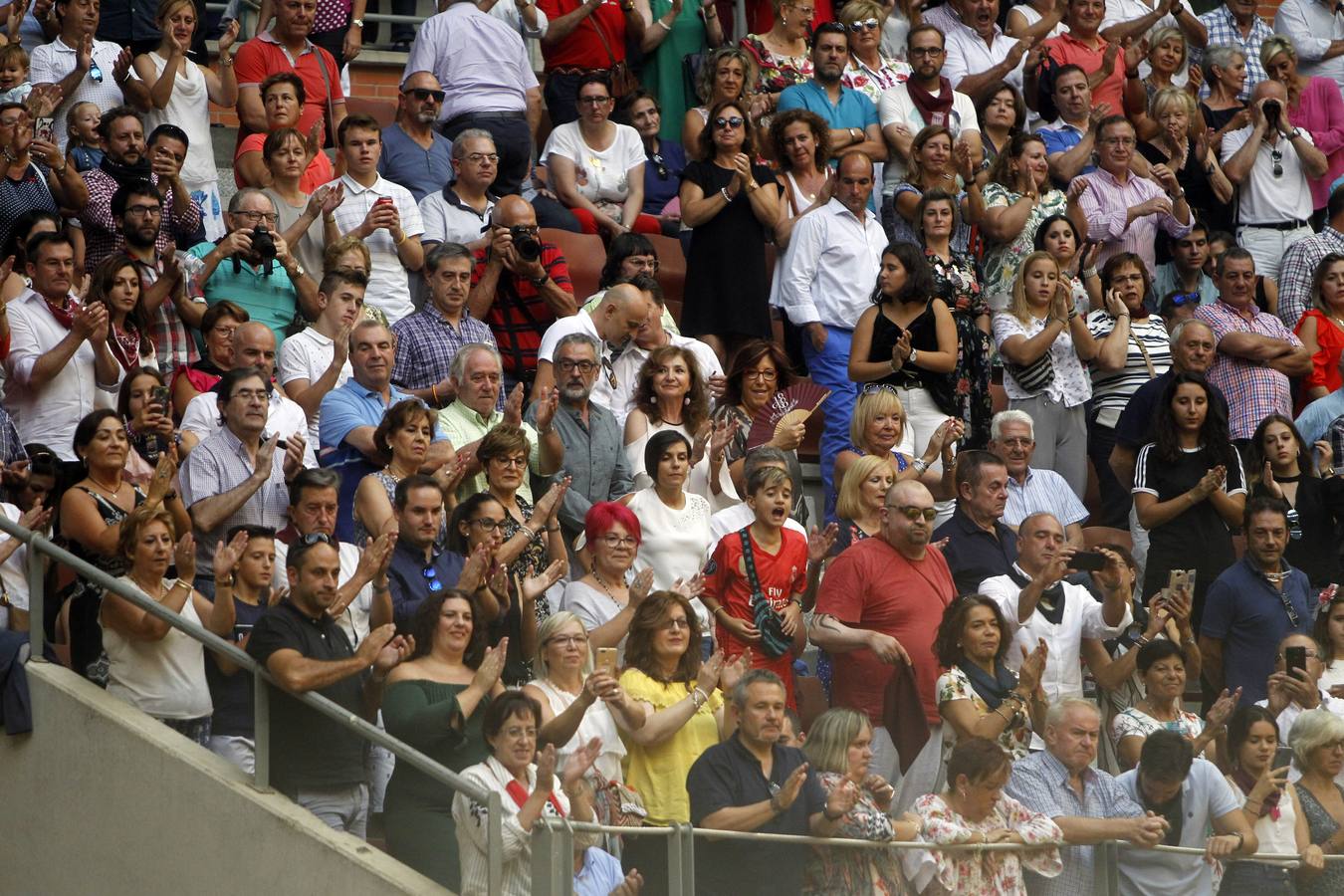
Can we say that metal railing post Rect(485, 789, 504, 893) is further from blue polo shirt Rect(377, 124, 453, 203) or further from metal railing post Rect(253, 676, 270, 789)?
blue polo shirt Rect(377, 124, 453, 203)

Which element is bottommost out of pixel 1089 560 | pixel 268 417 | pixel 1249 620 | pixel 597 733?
pixel 1249 620

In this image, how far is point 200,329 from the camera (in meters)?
10.0

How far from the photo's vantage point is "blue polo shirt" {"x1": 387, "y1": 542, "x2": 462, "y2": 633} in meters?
8.02

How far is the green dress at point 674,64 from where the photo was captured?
44.0 ft

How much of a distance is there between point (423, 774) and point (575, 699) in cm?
76

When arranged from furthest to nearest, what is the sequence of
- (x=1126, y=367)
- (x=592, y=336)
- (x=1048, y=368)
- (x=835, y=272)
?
(x=1126, y=367) → (x=835, y=272) → (x=1048, y=368) → (x=592, y=336)

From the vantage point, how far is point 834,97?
12.5 m

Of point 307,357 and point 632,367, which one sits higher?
point 307,357

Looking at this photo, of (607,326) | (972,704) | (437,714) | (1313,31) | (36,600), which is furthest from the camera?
(1313,31)

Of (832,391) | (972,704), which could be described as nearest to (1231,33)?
(832,391)

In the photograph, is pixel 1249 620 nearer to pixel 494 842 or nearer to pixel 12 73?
pixel 494 842

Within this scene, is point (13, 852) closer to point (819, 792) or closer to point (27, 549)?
point (27, 549)

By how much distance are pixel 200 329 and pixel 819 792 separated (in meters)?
4.09

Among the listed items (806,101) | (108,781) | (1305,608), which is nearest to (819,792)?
(108,781)
